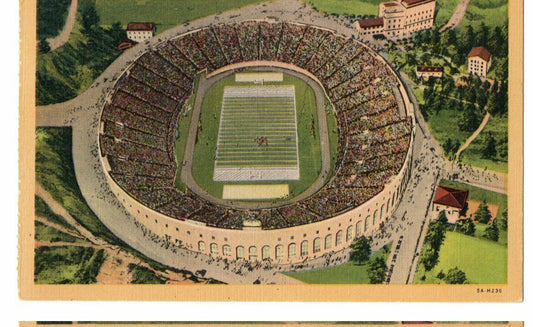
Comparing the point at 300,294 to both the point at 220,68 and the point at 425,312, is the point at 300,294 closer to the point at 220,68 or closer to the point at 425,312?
the point at 425,312

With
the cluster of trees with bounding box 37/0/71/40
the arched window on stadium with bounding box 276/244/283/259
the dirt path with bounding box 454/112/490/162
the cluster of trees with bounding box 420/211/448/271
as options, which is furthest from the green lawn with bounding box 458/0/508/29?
the cluster of trees with bounding box 37/0/71/40

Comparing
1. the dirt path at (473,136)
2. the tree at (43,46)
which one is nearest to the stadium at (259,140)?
the dirt path at (473,136)

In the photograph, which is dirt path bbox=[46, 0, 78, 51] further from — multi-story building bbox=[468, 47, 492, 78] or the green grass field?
multi-story building bbox=[468, 47, 492, 78]

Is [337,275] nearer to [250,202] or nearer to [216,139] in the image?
[250,202]

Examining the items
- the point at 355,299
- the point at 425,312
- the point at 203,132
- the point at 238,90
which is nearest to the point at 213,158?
the point at 203,132

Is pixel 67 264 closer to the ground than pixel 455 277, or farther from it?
farther from it

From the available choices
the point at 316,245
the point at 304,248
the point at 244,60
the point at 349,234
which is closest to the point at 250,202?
the point at 304,248
